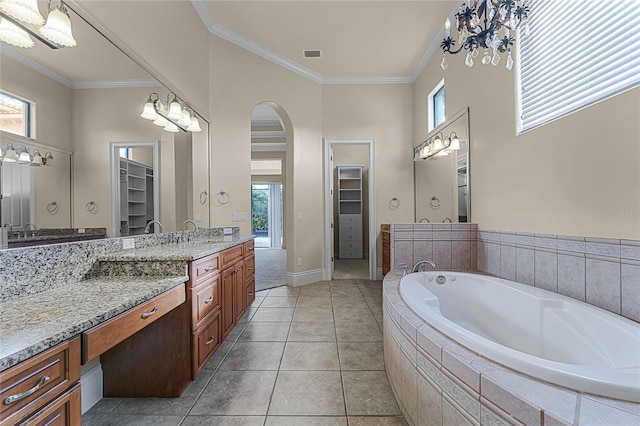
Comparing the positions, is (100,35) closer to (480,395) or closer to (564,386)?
(480,395)

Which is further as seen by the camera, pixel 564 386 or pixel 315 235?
pixel 315 235

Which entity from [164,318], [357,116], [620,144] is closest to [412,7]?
[357,116]

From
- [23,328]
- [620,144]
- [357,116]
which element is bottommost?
[23,328]

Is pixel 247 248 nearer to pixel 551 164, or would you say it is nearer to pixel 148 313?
pixel 148 313

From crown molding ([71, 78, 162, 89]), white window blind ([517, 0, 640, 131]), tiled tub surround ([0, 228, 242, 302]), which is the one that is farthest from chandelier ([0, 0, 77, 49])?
white window blind ([517, 0, 640, 131])

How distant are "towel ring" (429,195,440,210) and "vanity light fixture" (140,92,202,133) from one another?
3.00m

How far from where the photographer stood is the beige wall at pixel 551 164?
4.44 feet

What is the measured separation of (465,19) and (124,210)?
7.97 feet

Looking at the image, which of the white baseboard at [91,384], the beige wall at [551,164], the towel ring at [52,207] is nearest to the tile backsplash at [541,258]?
the beige wall at [551,164]

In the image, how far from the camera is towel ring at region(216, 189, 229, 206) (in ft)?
11.8

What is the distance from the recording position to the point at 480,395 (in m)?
0.88

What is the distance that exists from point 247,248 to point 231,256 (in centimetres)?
52

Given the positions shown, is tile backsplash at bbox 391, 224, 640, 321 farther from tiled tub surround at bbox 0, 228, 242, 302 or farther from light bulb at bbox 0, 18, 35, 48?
light bulb at bbox 0, 18, 35, 48

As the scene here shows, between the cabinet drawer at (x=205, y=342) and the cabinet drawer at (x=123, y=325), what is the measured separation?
377 millimetres
